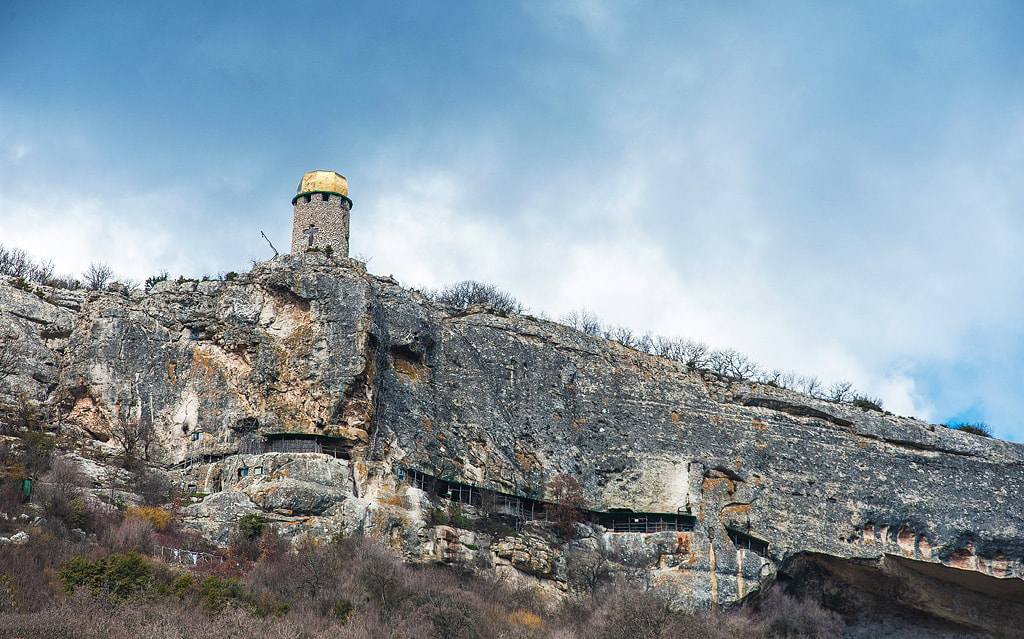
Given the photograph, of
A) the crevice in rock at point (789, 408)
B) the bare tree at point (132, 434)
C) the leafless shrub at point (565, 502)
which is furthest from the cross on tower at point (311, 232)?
the crevice in rock at point (789, 408)

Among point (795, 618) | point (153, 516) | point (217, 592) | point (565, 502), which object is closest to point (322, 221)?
point (565, 502)

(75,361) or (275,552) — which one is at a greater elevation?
(75,361)

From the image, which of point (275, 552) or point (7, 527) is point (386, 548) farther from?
point (7, 527)

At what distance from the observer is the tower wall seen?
164 feet

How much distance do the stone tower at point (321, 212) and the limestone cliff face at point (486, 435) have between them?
4144mm

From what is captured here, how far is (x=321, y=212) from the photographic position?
5047 centimetres

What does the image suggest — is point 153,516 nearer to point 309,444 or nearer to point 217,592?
point 217,592

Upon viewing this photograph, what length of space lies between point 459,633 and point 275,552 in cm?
689

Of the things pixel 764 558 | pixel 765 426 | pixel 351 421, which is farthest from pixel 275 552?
pixel 765 426

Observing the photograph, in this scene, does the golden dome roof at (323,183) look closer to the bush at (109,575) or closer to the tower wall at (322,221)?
the tower wall at (322,221)

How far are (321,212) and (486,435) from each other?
1247cm

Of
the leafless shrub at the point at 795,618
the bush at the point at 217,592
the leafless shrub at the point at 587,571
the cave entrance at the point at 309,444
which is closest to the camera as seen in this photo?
the bush at the point at 217,592

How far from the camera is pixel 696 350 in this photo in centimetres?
6259

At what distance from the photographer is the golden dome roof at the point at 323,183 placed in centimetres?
5097
